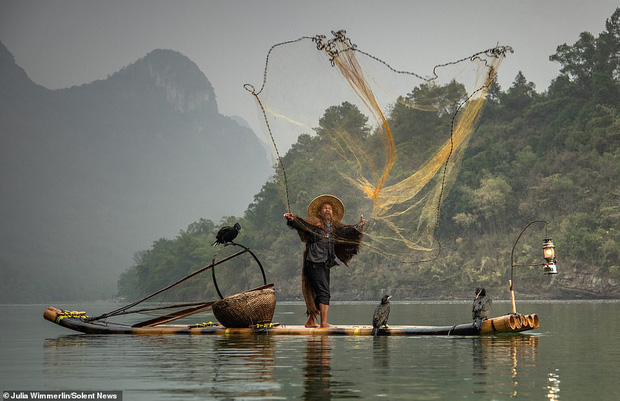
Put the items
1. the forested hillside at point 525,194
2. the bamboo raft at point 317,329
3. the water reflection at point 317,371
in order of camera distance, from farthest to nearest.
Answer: the forested hillside at point 525,194, the bamboo raft at point 317,329, the water reflection at point 317,371

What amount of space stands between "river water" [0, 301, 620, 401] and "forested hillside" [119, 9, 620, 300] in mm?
42502

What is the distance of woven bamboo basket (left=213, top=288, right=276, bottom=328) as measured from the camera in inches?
726

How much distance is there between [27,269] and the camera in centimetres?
17362

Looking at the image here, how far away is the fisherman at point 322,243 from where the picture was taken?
60.7 feet

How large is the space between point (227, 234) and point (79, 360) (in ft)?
19.8

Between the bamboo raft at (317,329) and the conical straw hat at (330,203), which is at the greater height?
the conical straw hat at (330,203)

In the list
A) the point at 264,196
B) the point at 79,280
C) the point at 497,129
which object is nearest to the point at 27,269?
the point at 79,280

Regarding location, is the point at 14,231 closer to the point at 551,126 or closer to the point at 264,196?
the point at 264,196

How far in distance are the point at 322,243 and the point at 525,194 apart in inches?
2197

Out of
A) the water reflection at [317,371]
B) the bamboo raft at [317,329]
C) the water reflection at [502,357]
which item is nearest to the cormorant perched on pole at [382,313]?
the bamboo raft at [317,329]

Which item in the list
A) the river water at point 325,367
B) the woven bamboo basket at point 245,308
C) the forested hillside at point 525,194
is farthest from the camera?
the forested hillside at point 525,194

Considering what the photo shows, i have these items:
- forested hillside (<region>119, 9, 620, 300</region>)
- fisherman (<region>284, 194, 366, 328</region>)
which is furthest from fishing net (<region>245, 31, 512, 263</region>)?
forested hillside (<region>119, 9, 620, 300</region>)

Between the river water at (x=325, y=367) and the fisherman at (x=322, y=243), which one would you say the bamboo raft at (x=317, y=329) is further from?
the fisherman at (x=322, y=243)

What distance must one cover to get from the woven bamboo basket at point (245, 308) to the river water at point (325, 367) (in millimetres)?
632
